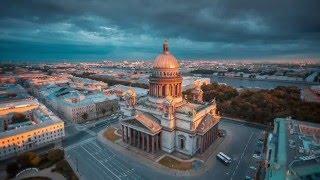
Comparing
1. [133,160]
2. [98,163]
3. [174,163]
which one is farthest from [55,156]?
[174,163]

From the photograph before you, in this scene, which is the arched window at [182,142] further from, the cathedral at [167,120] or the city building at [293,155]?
the city building at [293,155]

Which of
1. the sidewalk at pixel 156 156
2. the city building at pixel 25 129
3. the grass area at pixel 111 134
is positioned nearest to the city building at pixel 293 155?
the sidewalk at pixel 156 156

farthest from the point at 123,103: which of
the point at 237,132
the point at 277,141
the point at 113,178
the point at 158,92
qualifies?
the point at 277,141

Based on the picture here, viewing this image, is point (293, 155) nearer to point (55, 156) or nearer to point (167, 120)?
point (167, 120)

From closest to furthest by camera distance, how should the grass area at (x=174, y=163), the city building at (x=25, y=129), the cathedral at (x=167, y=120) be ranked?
1. the grass area at (x=174, y=163)
2. the cathedral at (x=167, y=120)
3. the city building at (x=25, y=129)

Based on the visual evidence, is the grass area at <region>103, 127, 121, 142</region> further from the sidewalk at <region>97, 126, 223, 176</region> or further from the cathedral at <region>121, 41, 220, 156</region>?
the cathedral at <region>121, 41, 220, 156</region>

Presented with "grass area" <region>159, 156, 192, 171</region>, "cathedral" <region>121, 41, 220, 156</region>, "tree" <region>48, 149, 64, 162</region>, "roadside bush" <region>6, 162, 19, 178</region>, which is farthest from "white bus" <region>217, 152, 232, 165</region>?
"roadside bush" <region>6, 162, 19, 178</region>
